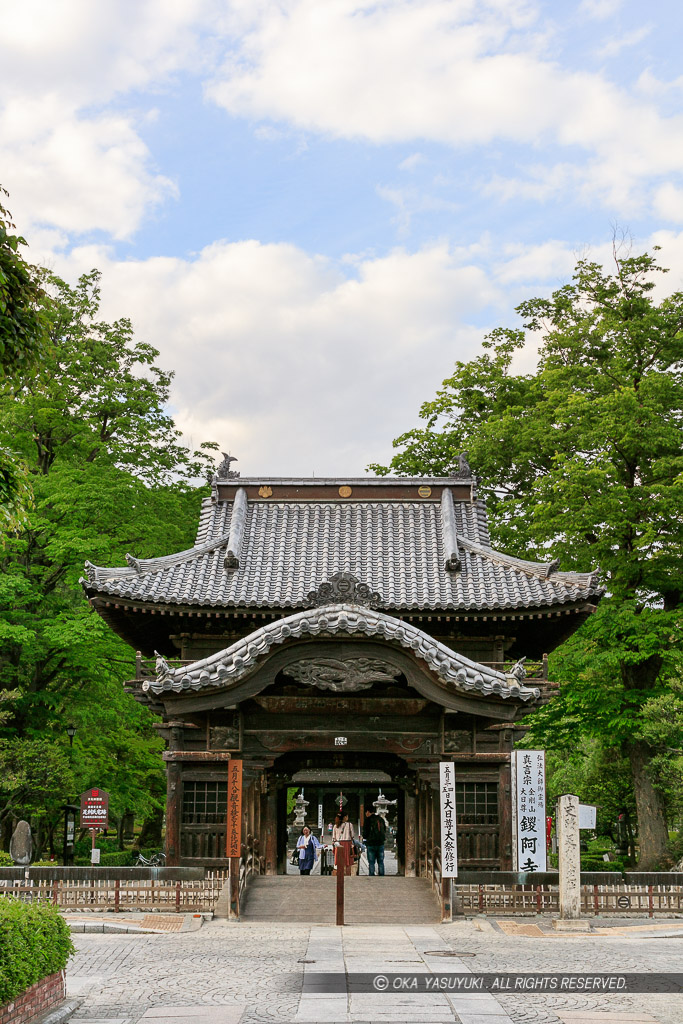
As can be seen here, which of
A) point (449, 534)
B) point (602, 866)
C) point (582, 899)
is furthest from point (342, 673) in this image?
point (602, 866)

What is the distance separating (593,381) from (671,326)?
309 centimetres

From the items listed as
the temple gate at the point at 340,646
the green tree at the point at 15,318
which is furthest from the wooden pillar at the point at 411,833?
the green tree at the point at 15,318

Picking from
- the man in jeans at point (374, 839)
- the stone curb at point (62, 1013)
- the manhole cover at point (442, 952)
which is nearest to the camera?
the stone curb at point (62, 1013)

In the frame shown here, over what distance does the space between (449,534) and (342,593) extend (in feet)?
22.4

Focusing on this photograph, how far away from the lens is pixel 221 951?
13367 mm

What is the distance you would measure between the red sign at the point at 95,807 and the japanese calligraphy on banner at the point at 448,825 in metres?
13.6

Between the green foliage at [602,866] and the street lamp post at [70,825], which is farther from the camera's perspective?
the green foliage at [602,866]

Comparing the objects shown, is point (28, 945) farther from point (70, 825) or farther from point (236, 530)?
point (70, 825)

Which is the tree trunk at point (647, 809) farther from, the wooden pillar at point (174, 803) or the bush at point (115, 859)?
the bush at point (115, 859)

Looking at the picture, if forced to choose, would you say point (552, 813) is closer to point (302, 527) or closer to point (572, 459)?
point (572, 459)

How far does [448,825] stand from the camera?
55.0ft

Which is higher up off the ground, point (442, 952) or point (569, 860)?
point (569, 860)

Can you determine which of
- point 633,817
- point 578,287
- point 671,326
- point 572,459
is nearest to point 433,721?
point 572,459

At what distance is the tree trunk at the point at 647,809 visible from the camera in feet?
90.0
